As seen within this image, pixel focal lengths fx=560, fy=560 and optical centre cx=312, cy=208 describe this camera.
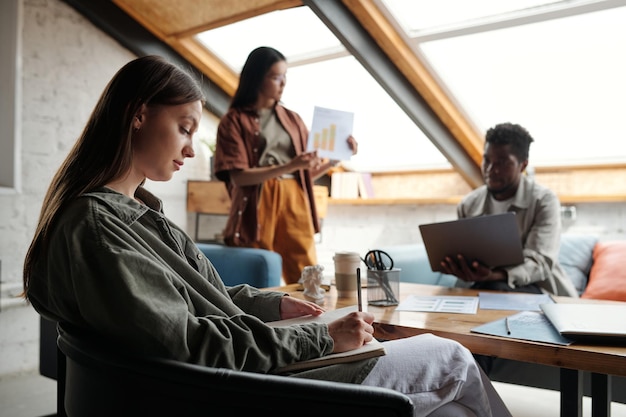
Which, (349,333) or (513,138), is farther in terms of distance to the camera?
(513,138)

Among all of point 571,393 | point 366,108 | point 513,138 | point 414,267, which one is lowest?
point 571,393

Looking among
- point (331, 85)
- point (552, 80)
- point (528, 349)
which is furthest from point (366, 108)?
point (528, 349)

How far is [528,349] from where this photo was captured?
3.75ft

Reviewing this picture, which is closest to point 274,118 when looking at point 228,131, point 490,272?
point 228,131

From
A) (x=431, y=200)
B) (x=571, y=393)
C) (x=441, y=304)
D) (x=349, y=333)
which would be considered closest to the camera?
(x=349, y=333)

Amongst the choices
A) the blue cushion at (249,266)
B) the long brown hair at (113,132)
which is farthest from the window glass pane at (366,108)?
the long brown hair at (113,132)

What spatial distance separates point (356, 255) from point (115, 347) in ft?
3.46

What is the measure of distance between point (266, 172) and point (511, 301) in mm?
1317

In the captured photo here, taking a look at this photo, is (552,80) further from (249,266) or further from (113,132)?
(113,132)

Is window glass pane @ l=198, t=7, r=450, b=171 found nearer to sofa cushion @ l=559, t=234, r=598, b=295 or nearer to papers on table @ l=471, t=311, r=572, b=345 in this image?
A: sofa cushion @ l=559, t=234, r=598, b=295

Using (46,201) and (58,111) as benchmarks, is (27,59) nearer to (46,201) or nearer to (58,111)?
(58,111)

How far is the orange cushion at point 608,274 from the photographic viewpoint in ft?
8.51

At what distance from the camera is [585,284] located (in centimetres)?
291

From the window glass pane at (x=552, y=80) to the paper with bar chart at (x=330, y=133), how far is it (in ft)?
3.02
